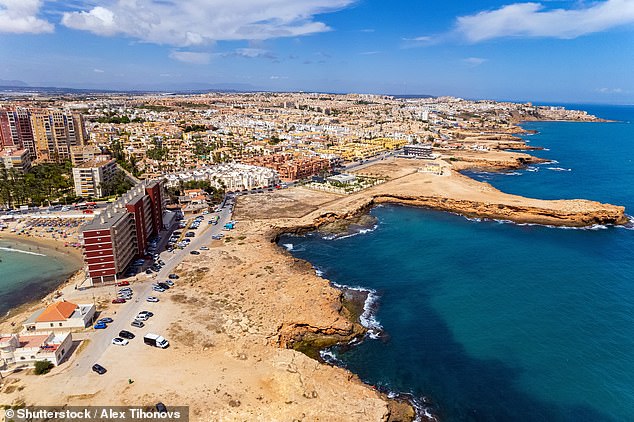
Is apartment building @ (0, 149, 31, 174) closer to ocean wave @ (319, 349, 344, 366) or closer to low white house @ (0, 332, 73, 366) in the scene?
low white house @ (0, 332, 73, 366)

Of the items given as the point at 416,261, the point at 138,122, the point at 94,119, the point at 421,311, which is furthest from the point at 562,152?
the point at 94,119

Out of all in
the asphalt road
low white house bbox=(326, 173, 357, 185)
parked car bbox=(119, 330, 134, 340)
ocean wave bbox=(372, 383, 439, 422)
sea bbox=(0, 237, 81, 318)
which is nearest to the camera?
ocean wave bbox=(372, 383, 439, 422)

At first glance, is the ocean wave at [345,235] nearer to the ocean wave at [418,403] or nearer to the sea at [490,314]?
the sea at [490,314]

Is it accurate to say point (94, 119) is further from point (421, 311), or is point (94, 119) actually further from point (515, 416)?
point (515, 416)

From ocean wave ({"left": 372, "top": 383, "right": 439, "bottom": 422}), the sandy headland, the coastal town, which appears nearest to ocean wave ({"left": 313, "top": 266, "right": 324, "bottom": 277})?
the sandy headland

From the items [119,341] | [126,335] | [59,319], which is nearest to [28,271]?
[59,319]

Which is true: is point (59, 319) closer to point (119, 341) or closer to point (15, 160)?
point (119, 341)
